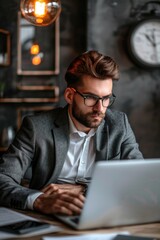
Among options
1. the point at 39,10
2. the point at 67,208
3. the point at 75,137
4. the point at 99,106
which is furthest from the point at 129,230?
the point at 39,10

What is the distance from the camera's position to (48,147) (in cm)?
232

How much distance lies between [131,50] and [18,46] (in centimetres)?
126

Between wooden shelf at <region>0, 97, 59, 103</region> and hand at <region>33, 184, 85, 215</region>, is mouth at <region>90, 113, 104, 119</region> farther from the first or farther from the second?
wooden shelf at <region>0, 97, 59, 103</region>

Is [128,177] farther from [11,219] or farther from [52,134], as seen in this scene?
[52,134]

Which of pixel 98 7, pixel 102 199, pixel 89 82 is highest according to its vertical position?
pixel 98 7

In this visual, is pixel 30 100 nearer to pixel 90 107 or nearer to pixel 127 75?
pixel 127 75

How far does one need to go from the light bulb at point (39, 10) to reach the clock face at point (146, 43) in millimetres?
1593

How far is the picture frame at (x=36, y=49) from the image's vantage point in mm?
4754

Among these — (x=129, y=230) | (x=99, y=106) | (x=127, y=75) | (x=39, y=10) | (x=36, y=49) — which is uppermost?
(x=39, y=10)

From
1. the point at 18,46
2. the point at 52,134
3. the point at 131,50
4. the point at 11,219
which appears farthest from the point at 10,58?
the point at 11,219

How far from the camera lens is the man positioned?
2240 millimetres

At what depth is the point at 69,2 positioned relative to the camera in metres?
4.74

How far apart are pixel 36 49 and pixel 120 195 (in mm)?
3440

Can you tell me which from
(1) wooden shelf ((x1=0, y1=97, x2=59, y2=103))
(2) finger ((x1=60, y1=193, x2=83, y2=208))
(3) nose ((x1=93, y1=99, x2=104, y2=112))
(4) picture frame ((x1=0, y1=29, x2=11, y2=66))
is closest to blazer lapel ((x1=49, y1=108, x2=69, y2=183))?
(3) nose ((x1=93, y1=99, x2=104, y2=112))
